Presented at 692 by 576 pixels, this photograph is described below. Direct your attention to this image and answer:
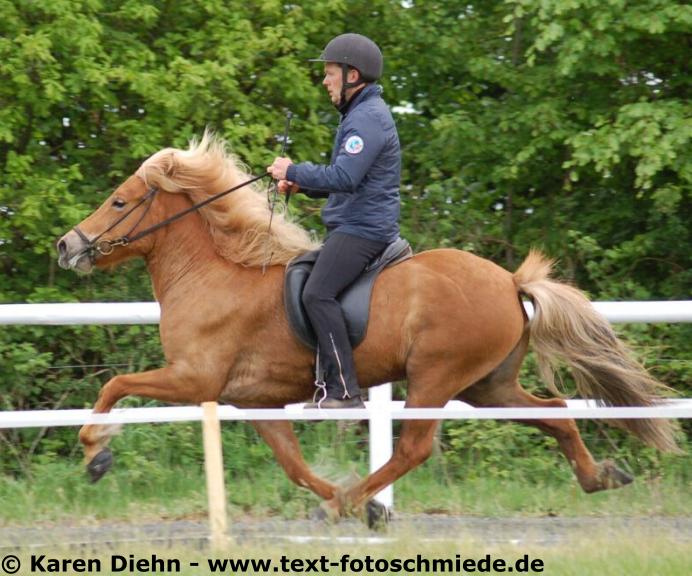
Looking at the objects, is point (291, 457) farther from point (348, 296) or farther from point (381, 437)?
point (348, 296)

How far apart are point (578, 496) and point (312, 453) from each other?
177 centimetres

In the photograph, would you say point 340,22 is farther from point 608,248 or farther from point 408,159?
point 608,248

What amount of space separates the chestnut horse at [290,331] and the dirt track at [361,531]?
0.25 metres

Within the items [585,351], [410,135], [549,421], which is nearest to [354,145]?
[585,351]

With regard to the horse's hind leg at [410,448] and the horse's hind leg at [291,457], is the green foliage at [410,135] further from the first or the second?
the horse's hind leg at [410,448]

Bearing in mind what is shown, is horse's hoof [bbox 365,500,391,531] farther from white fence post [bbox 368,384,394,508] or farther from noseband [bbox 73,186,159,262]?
noseband [bbox 73,186,159,262]

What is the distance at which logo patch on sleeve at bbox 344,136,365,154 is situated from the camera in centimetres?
623

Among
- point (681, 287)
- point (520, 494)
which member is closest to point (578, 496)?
point (520, 494)

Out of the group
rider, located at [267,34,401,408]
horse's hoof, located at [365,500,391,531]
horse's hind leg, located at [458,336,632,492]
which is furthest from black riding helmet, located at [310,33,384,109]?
horse's hoof, located at [365,500,391,531]

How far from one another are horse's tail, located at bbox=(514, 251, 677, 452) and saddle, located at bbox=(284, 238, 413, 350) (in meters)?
0.79

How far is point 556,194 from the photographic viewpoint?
1074cm

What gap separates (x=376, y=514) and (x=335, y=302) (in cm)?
119

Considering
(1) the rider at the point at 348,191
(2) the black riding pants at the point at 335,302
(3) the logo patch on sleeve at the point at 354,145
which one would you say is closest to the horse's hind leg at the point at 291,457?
(1) the rider at the point at 348,191

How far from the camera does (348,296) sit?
639 centimetres
